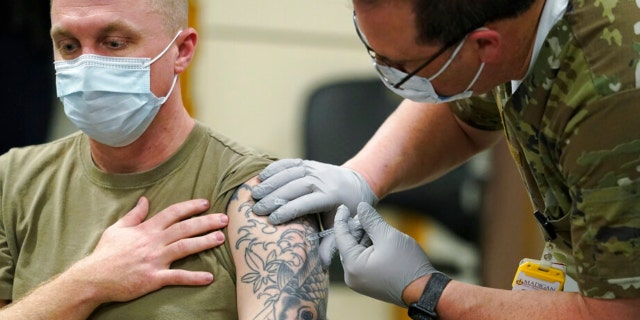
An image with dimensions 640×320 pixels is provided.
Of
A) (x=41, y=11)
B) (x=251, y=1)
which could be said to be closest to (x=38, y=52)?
(x=41, y=11)

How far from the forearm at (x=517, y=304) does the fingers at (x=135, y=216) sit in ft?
2.15

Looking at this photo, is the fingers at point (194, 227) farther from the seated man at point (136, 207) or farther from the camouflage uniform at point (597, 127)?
the camouflage uniform at point (597, 127)

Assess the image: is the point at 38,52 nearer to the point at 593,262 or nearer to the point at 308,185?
the point at 308,185

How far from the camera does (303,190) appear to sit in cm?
246

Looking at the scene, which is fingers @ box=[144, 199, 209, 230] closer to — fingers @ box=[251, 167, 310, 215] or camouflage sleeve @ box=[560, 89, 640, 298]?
fingers @ box=[251, 167, 310, 215]

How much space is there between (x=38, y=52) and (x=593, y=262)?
11.3 feet

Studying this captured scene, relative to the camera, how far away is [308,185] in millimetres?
2467

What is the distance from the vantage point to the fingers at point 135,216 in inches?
93.8

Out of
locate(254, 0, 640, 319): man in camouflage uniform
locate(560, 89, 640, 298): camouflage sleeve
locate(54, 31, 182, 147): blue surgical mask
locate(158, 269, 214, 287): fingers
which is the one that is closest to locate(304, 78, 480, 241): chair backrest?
locate(254, 0, 640, 319): man in camouflage uniform

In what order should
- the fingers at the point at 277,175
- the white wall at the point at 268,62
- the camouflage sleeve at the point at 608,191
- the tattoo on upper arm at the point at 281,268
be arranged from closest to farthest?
the camouflage sleeve at the point at 608,191 < the tattoo on upper arm at the point at 281,268 < the fingers at the point at 277,175 < the white wall at the point at 268,62

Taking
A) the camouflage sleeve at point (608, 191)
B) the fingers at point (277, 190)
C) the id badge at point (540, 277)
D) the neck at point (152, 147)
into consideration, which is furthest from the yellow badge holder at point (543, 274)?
the neck at point (152, 147)

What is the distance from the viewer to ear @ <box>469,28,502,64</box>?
2.05 m

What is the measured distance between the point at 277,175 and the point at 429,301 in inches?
19.2

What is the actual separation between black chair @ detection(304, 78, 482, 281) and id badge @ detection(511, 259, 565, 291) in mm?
2275
